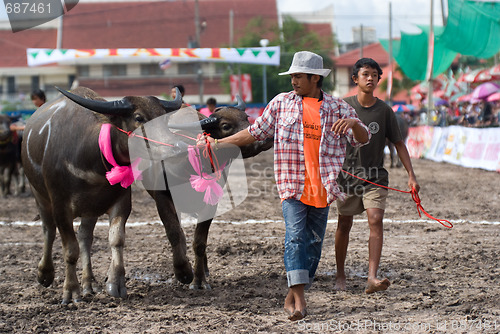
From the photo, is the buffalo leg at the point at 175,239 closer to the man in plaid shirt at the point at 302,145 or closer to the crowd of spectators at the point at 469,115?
the man in plaid shirt at the point at 302,145

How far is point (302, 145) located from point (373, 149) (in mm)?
1107

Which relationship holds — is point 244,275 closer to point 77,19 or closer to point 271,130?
point 271,130

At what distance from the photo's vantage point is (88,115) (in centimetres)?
563

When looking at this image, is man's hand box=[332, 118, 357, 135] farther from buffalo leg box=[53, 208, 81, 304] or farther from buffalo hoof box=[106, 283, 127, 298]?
buffalo leg box=[53, 208, 81, 304]

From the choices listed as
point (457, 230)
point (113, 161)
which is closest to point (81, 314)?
point (113, 161)

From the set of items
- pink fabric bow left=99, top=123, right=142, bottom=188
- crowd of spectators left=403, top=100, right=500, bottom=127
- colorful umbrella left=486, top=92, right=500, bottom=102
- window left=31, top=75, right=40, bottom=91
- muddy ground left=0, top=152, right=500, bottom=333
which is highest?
pink fabric bow left=99, top=123, right=142, bottom=188

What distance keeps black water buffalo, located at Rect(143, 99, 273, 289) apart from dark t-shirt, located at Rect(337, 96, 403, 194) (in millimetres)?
891

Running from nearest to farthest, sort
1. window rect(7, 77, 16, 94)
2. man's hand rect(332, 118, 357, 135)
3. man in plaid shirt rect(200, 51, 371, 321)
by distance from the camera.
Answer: man's hand rect(332, 118, 357, 135)
man in plaid shirt rect(200, 51, 371, 321)
window rect(7, 77, 16, 94)

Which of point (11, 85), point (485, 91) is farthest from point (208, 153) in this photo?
point (11, 85)

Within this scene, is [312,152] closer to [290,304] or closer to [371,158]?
[371,158]

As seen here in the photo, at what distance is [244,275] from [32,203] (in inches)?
309

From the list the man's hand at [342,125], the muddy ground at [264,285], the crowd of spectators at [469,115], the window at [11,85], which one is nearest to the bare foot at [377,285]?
the muddy ground at [264,285]

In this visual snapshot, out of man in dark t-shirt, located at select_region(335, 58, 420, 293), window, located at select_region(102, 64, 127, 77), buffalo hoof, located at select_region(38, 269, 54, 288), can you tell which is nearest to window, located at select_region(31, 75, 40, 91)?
window, located at select_region(102, 64, 127, 77)

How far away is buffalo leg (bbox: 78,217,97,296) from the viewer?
225 inches
